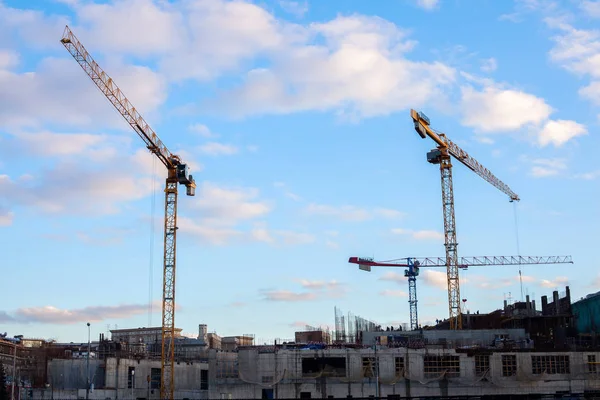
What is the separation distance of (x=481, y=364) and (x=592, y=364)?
15961 millimetres

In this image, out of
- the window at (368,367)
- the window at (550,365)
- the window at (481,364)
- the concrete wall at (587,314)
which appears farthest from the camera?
the concrete wall at (587,314)

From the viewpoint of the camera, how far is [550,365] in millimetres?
100125

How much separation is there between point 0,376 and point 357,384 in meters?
51.5

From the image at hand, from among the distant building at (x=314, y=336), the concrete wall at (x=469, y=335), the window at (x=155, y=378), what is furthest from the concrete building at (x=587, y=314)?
the window at (x=155, y=378)

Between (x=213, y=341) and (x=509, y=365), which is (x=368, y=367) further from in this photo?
(x=213, y=341)

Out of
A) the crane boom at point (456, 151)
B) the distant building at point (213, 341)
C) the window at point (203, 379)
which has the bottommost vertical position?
the window at point (203, 379)

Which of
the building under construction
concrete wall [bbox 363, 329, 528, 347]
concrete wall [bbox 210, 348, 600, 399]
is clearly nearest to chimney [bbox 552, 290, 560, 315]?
concrete wall [bbox 363, 329, 528, 347]

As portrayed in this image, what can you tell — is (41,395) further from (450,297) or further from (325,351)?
(450,297)

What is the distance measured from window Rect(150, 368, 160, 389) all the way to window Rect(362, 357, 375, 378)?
113ft

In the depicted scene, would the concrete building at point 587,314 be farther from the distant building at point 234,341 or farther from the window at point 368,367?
the distant building at point 234,341

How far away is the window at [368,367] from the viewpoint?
97.1 m

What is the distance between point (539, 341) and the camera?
11850cm

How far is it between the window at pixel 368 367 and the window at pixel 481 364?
1444cm

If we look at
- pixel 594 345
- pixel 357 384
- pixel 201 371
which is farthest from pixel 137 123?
pixel 594 345
